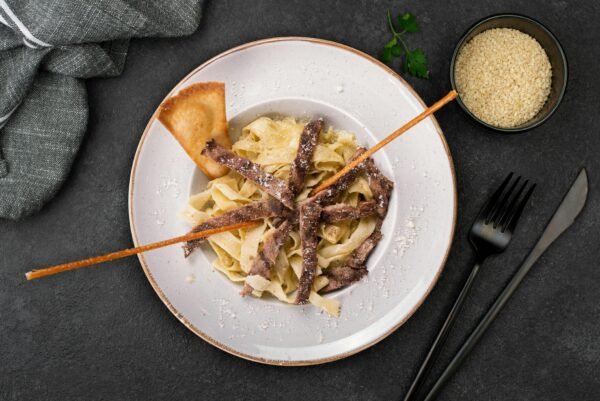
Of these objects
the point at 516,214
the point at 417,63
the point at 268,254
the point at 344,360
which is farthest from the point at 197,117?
the point at 516,214

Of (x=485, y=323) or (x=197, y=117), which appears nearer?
(x=197, y=117)

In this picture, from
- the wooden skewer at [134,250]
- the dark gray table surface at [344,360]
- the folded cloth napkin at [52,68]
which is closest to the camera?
the wooden skewer at [134,250]

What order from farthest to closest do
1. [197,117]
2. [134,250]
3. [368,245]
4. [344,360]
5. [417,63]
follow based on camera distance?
[344,360] < [417,63] < [368,245] < [197,117] < [134,250]

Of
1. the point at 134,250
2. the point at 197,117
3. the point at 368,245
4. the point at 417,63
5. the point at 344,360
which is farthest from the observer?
the point at 344,360

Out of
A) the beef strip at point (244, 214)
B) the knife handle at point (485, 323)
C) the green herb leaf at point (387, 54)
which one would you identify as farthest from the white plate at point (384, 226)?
the knife handle at point (485, 323)

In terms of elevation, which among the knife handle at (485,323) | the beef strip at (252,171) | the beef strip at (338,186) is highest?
the beef strip at (252,171)

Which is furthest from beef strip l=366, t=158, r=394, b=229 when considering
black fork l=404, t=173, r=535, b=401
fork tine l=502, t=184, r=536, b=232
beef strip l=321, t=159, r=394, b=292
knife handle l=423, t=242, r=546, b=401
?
knife handle l=423, t=242, r=546, b=401

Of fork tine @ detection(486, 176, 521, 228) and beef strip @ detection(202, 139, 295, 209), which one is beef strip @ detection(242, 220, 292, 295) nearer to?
beef strip @ detection(202, 139, 295, 209)

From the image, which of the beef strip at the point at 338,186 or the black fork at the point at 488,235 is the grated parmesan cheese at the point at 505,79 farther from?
the beef strip at the point at 338,186

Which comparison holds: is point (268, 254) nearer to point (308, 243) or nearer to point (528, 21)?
point (308, 243)
